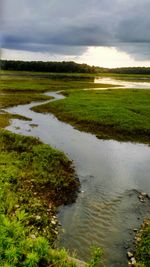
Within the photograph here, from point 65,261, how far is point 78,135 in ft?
71.6

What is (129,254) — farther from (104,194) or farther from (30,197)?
(30,197)

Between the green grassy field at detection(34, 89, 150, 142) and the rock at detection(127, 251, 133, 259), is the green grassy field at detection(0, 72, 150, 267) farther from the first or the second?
the rock at detection(127, 251, 133, 259)

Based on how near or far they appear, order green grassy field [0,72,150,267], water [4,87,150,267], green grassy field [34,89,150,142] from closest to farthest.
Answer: green grassy field [0,72,150,267], water [4,87,150,267], green grassy field [34,89,150,142]

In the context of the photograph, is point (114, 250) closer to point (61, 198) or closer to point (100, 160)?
point (61, 198)

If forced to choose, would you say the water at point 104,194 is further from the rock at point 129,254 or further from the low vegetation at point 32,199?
the low vegetation at point 32,199

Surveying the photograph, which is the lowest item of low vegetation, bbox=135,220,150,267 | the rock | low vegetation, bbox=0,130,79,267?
the rock

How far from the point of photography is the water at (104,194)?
12.4m

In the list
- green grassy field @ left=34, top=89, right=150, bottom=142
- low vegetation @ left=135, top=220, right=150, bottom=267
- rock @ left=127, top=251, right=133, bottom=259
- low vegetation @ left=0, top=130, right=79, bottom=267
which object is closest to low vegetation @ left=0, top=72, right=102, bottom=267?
low vegetation @ left=0, top=130, right=79, bottom=267

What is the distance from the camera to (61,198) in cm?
1623

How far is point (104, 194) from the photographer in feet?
54.7

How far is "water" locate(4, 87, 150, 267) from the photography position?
12.4 metres

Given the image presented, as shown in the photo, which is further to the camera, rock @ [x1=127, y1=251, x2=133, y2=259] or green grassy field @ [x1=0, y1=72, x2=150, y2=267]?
rock @ [x1=127, y1=251, x2=133, y2=259]

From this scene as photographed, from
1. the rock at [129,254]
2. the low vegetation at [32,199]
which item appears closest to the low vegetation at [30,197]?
the low vegetation at [32,199]

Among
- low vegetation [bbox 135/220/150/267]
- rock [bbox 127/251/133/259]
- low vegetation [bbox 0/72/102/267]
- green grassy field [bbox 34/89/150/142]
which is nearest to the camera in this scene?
low vegetation [bbox 0/72/102/267]
